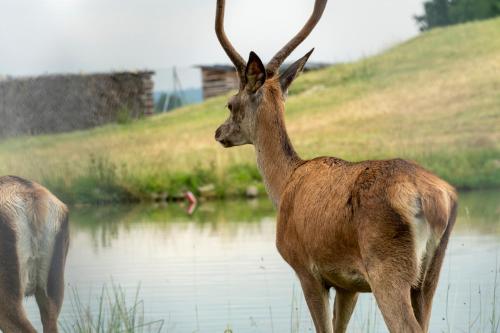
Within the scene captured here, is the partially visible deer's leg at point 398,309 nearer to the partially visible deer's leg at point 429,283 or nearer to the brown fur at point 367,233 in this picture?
the brown fur at point 367,233

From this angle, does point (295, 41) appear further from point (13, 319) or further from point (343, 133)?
point (343, 133)

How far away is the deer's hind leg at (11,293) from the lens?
28.4ft

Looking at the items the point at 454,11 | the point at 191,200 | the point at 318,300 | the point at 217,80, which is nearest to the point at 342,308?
the point at 318,300

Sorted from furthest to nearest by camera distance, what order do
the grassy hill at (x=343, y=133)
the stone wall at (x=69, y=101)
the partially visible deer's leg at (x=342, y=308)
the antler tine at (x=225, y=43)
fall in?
1. the stone wall at (x=69, y=101)
2. the grassy hill at (x=343, y=133)
3. the antler tine at (x=225, y=43)
4. the partially visible deer's leg at (x=342, y=308)

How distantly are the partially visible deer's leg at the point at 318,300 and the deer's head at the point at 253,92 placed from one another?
1.71 m

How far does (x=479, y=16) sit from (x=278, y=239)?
71.2 m

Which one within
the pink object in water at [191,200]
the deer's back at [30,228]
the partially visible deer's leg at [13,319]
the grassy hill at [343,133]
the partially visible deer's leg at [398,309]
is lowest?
the pink object in water at [191,200]

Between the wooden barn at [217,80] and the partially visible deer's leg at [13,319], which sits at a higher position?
the partially visible deer's leg at [13,319]

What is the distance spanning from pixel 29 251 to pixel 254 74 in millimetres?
2245

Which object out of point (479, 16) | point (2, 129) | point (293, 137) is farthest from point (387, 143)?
point (479, 16)

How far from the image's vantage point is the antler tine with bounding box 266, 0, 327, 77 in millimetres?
10289

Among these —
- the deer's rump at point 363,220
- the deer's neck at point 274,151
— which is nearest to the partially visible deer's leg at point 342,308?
the deer's rump at point 363,220

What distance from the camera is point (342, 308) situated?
919 centimetres

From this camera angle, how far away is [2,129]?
4562 cm
